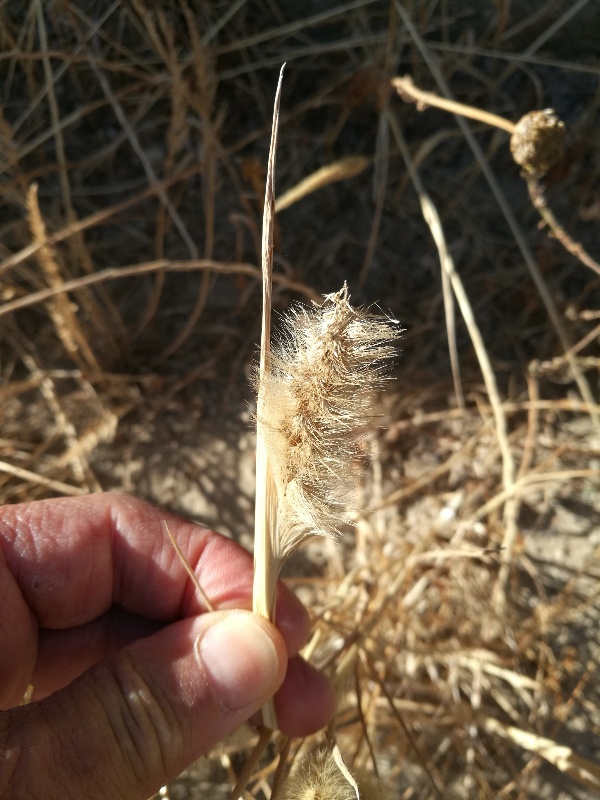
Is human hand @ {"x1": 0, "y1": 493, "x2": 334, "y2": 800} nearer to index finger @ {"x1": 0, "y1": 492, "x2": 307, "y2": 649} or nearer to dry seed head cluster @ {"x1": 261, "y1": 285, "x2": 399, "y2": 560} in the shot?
index finger @ {"x1": 0, "y1": 492, "x2": 307, "y2": 649}

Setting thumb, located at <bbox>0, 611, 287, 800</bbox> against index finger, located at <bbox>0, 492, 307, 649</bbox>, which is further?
index finger, located at <bbox>0, 492, 307, 649</bbox>

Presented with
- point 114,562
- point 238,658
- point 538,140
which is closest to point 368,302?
point 538,140

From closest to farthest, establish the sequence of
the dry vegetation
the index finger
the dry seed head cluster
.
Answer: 1. the dry seed head cluster
2. the index finger
3. the dry vegetation

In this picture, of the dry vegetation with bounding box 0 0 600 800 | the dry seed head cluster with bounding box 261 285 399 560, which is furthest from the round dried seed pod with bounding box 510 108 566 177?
the dry vegetation with bounding box 0 0 600 800

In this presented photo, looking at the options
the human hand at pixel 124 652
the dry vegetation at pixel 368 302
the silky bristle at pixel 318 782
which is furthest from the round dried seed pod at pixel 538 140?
the silky bristle at pixel 318 782

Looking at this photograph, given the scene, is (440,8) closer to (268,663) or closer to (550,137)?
(550,137)

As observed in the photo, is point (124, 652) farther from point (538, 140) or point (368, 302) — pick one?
point (368, 302)

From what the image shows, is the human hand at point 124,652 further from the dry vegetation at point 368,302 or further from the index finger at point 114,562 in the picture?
the dry vegetation at point 368,302
